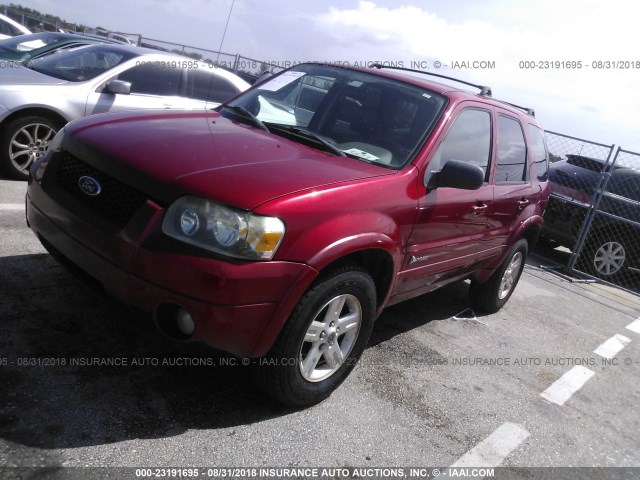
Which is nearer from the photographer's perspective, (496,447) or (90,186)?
(90,186)

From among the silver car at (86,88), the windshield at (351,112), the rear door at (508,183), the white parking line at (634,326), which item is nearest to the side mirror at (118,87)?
the silver car at (86,88)

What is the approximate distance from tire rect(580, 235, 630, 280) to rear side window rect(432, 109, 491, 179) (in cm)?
505

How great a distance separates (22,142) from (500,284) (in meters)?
5.11

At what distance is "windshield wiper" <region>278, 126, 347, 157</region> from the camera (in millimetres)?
3426

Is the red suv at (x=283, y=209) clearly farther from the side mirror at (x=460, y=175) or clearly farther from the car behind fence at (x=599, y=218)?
the car behind fence at (x=599, y=218)

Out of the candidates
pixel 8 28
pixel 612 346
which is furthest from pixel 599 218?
pixel 8 28

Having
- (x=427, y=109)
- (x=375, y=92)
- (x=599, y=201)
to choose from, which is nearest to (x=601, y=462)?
(x=427, y=109)

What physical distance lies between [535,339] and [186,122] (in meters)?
3.74

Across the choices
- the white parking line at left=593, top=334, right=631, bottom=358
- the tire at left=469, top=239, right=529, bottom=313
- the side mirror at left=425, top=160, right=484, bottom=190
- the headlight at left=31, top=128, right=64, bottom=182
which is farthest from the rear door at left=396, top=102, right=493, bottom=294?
the headlight at left=31, top=128, right=64, bottom=182

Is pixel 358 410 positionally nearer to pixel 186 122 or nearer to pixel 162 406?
pixel 162 406

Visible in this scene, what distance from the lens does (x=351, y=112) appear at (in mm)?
3822

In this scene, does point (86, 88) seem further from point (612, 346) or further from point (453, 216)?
point (612, 346)

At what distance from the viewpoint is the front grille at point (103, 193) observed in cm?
270

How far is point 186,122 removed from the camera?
352 centimetres
